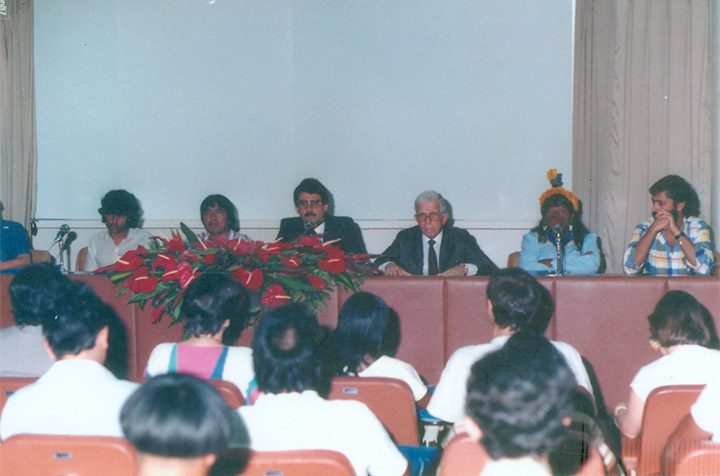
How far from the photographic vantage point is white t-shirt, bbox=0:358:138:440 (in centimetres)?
164

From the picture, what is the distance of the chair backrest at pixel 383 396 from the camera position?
1.98 metres

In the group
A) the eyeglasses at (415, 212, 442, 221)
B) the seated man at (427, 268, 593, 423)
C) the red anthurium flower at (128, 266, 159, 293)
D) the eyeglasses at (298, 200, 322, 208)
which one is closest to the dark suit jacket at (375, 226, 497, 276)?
the eyeglasses at (415, 212, 442, 221)

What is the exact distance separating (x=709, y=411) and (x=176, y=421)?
1312 millimetres

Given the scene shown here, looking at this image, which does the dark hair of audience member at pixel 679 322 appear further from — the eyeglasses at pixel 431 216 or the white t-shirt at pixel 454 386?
the eyeglasses at pixel 431 216

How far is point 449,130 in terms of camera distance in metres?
5.49

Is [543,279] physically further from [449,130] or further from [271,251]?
[449,130]

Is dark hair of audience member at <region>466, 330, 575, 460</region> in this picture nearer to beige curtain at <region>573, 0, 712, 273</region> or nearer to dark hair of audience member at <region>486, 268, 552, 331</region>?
dark hair of audience member at <region>486, 268, 552, 331</region>

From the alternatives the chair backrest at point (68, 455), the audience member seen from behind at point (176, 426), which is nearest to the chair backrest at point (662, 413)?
the audience member seen from behind at point (176, 426)

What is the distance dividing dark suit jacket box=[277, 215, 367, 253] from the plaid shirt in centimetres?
175

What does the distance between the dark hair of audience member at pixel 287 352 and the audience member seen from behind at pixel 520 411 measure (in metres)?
0.53

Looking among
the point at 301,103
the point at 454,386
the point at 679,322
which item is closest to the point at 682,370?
the point at 679,322

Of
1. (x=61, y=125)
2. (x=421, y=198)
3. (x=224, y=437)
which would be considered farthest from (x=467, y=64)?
(x=224, y=437)

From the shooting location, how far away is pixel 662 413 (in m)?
1.90

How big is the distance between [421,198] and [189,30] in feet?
9.33
